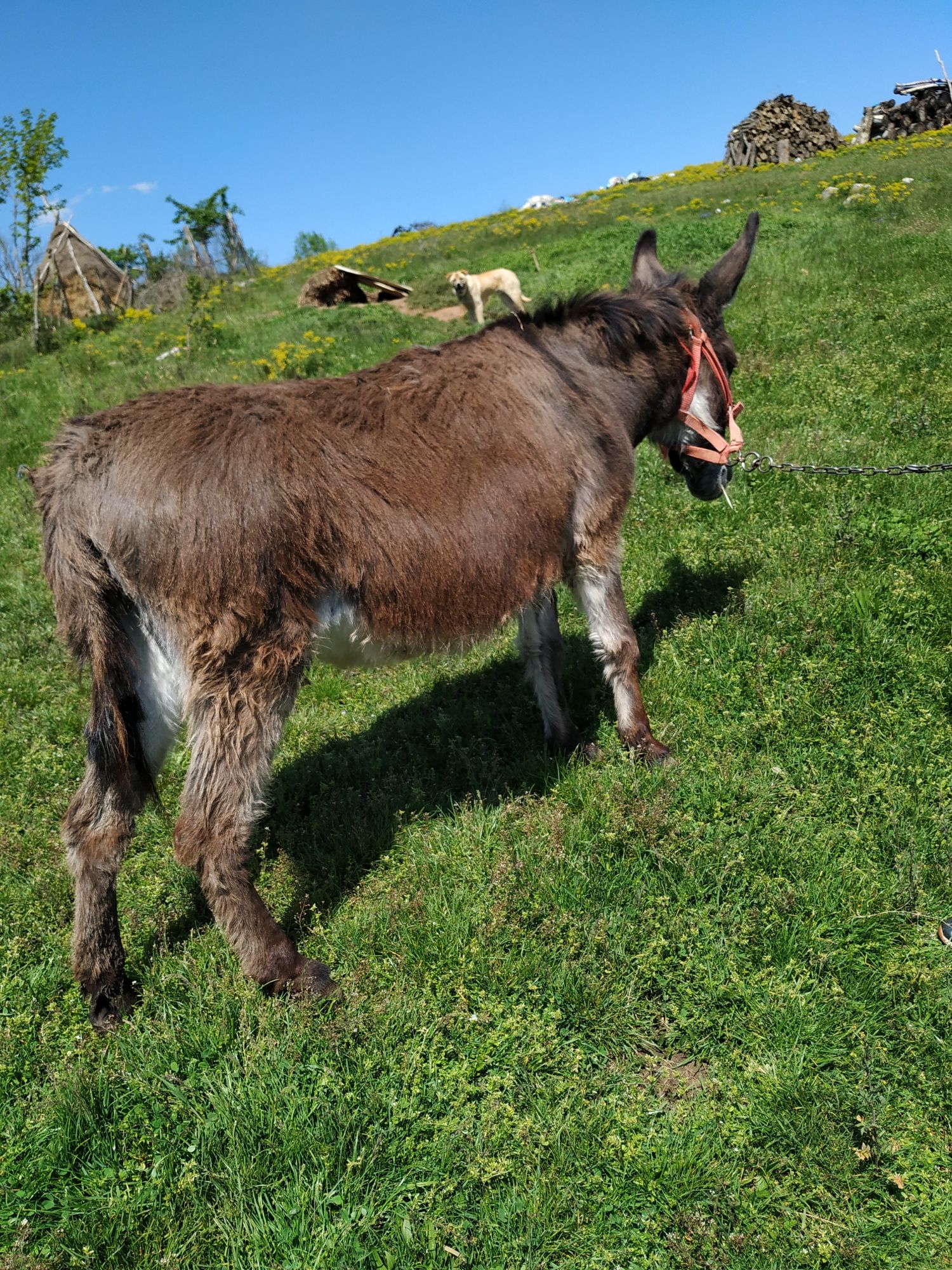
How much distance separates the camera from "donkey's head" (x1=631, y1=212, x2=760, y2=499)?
4398 mm

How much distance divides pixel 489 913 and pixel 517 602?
125 centimetres

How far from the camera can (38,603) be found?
6086 mm

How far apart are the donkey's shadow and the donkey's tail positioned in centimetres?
98

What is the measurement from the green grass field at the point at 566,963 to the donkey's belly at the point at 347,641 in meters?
0.86

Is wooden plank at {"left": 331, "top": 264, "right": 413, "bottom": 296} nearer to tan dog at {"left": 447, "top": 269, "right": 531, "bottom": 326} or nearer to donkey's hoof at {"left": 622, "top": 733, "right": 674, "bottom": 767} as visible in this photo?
tan dog at {"left": 447, "top": 269, "right": 531, "bottom": 326}

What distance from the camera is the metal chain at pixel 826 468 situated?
3.84m

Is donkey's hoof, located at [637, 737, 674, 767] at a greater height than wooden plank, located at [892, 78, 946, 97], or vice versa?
wooden plank, located at [892, 78, 946, 97]

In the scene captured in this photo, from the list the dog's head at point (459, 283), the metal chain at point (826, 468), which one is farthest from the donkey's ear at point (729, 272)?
the dog's head at point (459, 283)

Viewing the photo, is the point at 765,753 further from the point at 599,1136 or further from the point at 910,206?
the point at 910,206

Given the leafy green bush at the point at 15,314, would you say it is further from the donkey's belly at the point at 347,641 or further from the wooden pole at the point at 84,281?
the donkey's belly at the point at 347,641

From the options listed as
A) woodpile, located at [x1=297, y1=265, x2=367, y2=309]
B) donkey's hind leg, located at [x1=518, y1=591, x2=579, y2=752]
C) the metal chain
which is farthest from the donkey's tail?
woodpile, located at [x1=297, y1=265, x2=367, y2=309]

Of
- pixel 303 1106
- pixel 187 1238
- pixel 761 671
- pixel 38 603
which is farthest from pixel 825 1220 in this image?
pixel 38 603

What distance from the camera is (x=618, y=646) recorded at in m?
3.92

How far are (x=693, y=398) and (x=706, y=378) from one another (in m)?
0.15
